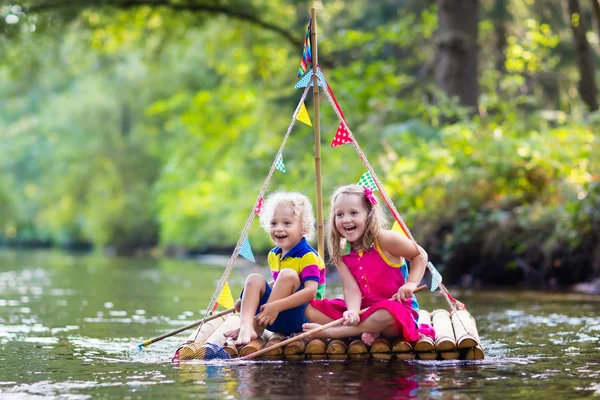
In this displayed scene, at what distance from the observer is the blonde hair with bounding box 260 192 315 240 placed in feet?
21.0

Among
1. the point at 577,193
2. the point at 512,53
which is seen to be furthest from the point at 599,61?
the point at 577,193

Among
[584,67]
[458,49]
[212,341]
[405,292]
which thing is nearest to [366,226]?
Result: [405,292]

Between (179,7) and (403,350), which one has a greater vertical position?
(179,7)

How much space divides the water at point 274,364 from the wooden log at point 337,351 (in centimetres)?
13

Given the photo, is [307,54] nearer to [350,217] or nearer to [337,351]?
[350,217]

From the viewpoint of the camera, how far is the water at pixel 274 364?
4.68 metres

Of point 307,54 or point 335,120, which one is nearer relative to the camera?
point 307,54

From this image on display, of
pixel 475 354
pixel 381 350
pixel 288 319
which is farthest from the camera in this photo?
pixel 288 319

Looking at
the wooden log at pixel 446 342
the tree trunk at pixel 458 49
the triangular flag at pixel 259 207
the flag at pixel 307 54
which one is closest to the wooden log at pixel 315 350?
the wooden log at pixel 446 342

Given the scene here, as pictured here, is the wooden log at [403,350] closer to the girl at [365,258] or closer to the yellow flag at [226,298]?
the girl at [365,258]

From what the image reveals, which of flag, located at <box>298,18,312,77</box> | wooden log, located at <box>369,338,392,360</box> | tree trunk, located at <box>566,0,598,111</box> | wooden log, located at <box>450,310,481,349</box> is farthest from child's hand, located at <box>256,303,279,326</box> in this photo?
tree trunk, located at <box>566,0,598,111</box>

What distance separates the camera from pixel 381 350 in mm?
5934

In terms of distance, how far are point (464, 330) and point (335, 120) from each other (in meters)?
12.9

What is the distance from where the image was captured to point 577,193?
12.3m
